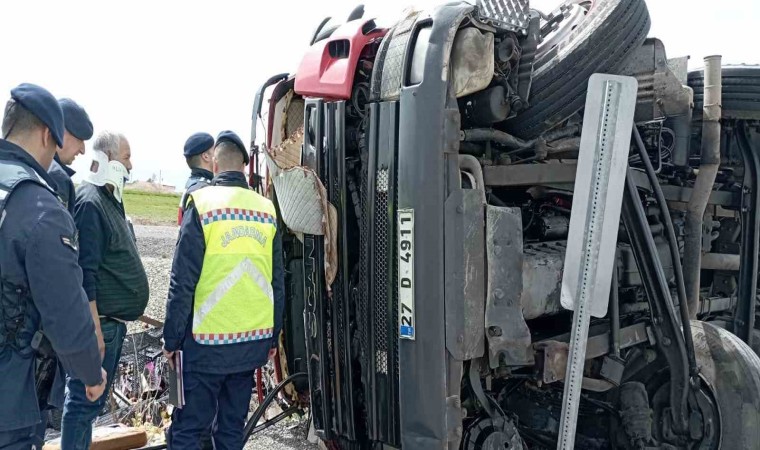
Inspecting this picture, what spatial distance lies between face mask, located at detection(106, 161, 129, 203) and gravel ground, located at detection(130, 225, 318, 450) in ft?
5.72

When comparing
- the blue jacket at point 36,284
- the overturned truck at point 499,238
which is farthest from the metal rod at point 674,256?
the blue jacket at point 36,284

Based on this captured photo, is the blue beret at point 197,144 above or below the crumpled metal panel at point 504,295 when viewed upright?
above

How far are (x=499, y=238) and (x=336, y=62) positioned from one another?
111cm

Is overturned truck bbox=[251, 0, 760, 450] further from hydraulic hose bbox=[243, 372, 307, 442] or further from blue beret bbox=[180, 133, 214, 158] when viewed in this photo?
blue beret bbox=[180, 133, 214, 158]

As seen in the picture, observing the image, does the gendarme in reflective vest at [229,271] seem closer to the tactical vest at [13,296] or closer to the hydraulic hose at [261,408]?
the hydraulic hose at [261,408]

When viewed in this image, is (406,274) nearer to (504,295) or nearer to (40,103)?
(504,295)

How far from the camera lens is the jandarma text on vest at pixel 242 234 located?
10.1ft

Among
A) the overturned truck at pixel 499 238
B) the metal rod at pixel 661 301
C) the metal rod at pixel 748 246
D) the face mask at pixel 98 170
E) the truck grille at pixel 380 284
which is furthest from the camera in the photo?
the metal rod at pixel 748 246

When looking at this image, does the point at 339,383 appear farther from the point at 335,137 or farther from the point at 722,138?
the point at 722,138

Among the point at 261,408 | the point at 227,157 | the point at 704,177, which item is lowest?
the point at 261,408

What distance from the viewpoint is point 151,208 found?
32094mm

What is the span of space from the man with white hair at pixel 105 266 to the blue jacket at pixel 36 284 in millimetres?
726

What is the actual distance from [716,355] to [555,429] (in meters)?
0.81

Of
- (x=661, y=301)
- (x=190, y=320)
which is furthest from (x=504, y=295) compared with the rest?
(x=190, y=320)
